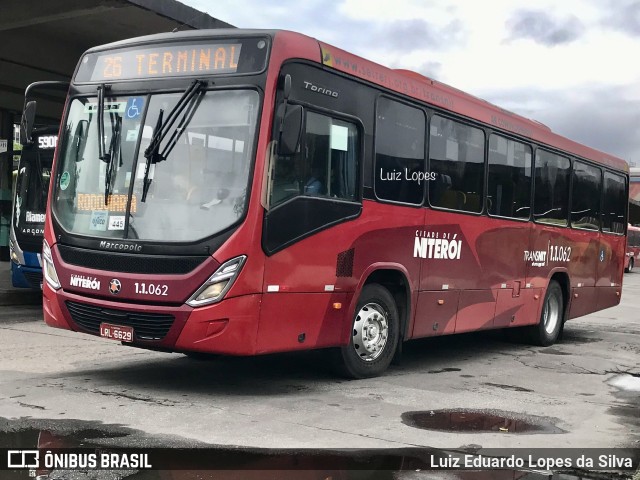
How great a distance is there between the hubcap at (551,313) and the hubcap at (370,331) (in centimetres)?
514

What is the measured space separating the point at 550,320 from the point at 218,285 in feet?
26.2

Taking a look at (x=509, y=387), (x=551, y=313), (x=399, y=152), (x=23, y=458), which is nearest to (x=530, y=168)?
(x=551, y=313)

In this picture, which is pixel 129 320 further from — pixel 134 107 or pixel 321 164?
pixel 321 164

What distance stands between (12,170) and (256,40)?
1859 centimetres

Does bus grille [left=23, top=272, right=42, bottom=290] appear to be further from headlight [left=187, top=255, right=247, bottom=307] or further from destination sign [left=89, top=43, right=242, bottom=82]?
headlight [left=187, top=255, right=247, bottom=307]

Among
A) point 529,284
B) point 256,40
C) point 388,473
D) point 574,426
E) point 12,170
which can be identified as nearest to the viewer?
point 388,473

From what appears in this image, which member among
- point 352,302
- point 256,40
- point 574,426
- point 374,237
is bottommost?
point 574,426

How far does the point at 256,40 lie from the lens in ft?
25.1

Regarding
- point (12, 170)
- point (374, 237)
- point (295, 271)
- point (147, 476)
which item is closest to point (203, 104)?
point (295, 271)

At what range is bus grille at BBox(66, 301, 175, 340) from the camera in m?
7.35

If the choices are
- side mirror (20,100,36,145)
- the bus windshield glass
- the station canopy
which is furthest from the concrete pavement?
side mirror (20,100,36,145)

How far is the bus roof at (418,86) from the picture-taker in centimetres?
800

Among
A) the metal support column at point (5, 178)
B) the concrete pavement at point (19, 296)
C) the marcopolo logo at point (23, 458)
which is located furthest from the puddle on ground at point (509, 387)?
the metal support column at point (5, 178)

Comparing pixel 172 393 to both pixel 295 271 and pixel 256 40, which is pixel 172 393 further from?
pixel 256 40
